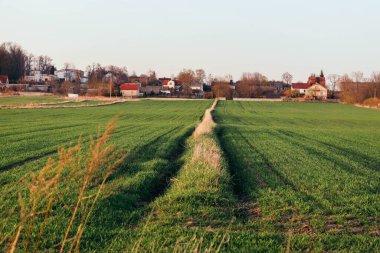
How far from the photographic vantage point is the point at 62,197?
323 inches

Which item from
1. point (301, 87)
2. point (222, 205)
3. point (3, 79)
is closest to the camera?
point (222, 205)

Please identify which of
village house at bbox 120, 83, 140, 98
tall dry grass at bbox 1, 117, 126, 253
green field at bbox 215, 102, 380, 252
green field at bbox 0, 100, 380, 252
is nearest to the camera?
tall dry grass at bbox 1, 117, 126, 253

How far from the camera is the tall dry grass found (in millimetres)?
4016

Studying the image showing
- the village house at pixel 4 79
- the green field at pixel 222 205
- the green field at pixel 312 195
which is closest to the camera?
the green field at pixel 222 205

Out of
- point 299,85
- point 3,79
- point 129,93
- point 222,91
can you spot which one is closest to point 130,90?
point 129,93

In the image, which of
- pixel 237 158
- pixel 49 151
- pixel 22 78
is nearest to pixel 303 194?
pixel 237 158

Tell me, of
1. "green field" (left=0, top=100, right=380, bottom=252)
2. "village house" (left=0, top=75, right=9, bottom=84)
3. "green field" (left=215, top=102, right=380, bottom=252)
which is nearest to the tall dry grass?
"green field" (left=0, top=100, right=380, bottom=252)

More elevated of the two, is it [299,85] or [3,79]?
[299,85]

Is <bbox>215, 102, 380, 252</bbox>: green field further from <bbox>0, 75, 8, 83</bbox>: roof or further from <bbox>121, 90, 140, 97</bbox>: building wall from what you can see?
<bbox>0, 75, 8, 83</bbox>: roof

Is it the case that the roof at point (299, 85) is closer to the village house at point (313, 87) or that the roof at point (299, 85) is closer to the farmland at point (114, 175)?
the village house at point (313, 87)

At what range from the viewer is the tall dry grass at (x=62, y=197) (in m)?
4.02

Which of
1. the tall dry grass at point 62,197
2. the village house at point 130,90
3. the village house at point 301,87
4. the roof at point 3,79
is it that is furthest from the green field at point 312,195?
the village house at point 301,87

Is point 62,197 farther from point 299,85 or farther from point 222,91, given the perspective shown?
point 299,85

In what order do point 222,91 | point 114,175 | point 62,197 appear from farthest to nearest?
point 222,91
point 114,175
point 62,197
